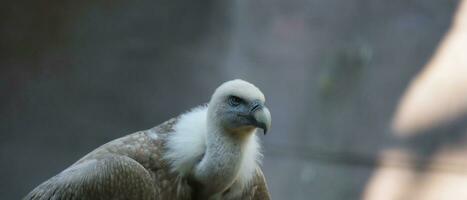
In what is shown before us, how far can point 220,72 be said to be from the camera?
7.27 meters

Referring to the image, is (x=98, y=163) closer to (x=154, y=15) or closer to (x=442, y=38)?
(x=154, y=15)

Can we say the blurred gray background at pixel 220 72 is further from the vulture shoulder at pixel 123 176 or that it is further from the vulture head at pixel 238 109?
the vulture head at pixel 238 109

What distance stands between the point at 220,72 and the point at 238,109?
11.8ft

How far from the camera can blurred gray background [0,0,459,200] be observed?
6.76m

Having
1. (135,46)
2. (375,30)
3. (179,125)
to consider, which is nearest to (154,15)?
(135,46)

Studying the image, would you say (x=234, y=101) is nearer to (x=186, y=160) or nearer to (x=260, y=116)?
(x=260, y=116)

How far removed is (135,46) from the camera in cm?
708

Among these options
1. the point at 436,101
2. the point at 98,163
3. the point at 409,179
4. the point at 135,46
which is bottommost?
the point at 98,163

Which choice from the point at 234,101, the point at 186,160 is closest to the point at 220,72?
the point at 186,160

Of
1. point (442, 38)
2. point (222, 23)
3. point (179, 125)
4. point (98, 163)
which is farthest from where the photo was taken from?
point (222, 23)

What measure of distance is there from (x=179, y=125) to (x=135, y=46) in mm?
3189

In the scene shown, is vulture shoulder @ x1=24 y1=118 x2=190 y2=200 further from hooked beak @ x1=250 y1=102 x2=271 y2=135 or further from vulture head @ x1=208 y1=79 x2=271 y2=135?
hooked beak @ x1=250 y1=102 x2=271 y2=135

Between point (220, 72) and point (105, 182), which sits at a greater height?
point (220, 72)

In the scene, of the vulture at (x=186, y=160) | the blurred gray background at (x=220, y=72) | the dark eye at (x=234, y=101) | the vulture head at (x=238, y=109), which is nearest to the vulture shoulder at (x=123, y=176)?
the vulture at (x=186, y=160)
